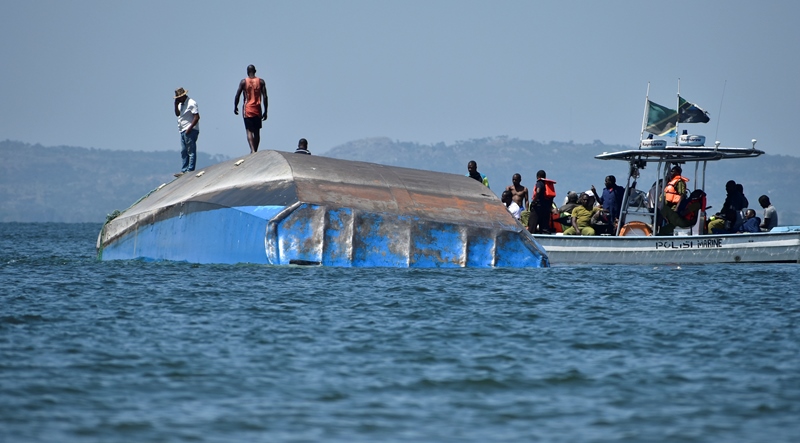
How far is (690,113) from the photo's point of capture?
2505 cm

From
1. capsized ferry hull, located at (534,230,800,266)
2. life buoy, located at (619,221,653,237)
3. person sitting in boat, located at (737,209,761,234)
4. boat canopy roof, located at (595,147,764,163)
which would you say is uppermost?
boat canopy roof, located at (595,147,764,163)

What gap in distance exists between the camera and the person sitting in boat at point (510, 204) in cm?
2528

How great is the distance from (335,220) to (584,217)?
21.5 ft

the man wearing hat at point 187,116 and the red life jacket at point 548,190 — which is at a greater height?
the man wearing hat at point 187,116

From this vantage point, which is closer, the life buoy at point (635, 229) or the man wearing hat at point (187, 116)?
the life buoy at point (635, 229)

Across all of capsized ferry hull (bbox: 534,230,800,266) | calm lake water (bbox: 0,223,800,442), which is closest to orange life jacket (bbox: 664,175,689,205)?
capsized ferry hull (bbox: 534,230,800,266)

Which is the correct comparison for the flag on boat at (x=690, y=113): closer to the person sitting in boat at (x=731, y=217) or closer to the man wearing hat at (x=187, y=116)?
the person sitting in boat at (x=731, y=217)

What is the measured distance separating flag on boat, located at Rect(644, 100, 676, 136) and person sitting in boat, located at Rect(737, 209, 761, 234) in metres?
2.53

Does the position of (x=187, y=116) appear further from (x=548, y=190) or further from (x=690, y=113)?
(x=690, y=113)

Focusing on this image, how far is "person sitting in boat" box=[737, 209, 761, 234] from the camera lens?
81.9 ft

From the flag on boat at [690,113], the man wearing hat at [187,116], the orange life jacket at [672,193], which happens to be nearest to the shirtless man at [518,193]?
the orange life jacket at [672,193]

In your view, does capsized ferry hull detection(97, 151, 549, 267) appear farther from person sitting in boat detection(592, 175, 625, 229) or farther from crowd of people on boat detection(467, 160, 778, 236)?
person sitting in boat detection(592, 175, 625, 229)

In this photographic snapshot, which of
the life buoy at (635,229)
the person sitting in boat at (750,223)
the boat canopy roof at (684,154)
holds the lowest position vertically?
the life buoy at (635,229)

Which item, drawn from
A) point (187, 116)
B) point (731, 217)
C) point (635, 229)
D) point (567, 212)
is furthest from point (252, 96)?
point (731, 217)
